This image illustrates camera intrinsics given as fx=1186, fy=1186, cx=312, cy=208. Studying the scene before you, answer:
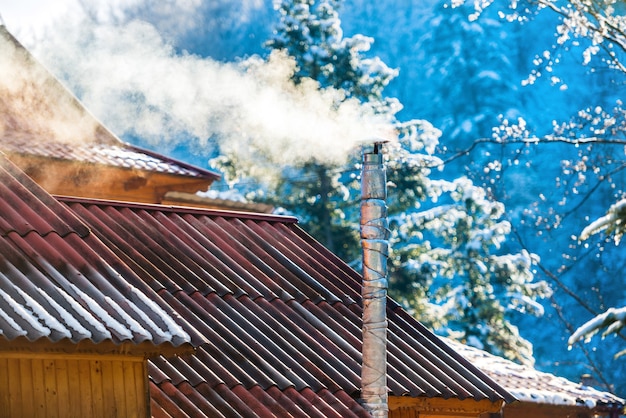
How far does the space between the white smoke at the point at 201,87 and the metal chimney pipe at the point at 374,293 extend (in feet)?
20.5

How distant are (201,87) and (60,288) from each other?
27567 mm

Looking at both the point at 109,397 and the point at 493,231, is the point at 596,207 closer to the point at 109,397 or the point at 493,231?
the point at 493,231

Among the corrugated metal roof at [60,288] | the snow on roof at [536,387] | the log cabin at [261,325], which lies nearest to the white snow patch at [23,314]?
the corrugated metal roof at [60,288]

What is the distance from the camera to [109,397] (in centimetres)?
874

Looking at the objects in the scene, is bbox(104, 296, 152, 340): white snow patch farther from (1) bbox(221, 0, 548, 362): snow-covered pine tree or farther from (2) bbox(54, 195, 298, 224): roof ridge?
(1) bbox(221, 0, 548, 362): snow-covered pine tree

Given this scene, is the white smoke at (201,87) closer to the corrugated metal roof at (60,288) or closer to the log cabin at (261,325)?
the log cabin at (261,325)

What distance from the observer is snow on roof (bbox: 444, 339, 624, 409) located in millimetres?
21625

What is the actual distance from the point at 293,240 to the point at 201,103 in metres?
26.6

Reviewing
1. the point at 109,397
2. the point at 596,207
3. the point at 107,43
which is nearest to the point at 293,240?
the point at 109,397

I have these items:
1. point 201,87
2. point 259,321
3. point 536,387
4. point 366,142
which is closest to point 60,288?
point 259,321

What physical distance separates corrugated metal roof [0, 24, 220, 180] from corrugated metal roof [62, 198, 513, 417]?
268 inches

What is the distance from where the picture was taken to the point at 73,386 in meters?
A: 8.58

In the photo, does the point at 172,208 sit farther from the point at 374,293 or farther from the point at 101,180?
the point at 101,180

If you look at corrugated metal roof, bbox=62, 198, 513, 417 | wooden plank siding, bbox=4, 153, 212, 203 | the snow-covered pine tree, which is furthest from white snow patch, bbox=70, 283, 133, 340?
the snow-covered pine tree
